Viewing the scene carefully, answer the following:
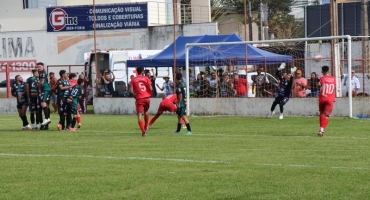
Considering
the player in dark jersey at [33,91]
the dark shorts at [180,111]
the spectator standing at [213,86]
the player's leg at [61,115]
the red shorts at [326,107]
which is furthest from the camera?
the spectator standing at [213,86]

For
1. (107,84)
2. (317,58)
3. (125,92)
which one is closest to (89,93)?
(125,92)

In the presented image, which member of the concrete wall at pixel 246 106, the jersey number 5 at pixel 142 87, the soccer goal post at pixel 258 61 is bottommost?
the concrete wall at pixel 246 106

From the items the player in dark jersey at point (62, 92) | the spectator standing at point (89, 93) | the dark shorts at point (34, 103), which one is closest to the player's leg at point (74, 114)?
the player in dark jersey at point (62, 92)

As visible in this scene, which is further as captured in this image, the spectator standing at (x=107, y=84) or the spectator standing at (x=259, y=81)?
the spectator standing at (x=107, y=84)

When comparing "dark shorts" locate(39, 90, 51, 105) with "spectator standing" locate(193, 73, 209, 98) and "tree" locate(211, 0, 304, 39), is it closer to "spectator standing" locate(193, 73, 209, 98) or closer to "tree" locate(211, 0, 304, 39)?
"spectator standing" locate(193, 73, 209, 98)

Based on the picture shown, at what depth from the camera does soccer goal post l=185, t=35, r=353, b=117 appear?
29.1 m

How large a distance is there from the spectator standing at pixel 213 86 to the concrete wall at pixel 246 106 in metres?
0.40

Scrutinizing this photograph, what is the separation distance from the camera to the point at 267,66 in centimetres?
3372

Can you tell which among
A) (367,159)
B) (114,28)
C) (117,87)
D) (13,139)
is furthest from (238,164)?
(114,28)

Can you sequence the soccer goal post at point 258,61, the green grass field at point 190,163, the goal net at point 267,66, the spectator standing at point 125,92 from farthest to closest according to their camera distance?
the spectator standing at point 125,92, the soccer goal post at point 258,61, the goal net at point 267,66, the green grass field at point 190,163

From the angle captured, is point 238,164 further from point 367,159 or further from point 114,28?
point 114,28

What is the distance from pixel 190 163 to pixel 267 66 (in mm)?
19236

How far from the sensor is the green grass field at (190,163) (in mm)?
11578

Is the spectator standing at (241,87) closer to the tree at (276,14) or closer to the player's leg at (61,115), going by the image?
Answer: the player's leg at (61,115)
